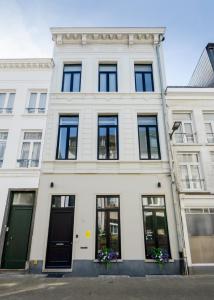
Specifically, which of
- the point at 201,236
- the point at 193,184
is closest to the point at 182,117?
the point at 193,184

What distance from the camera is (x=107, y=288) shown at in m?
5.86

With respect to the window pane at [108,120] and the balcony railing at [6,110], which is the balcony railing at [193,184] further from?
the balcony railing at [6,110]

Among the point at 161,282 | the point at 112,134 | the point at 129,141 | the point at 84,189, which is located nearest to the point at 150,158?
the point at 129,141

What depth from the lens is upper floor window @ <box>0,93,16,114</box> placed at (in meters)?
10.3

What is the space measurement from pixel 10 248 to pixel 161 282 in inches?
244

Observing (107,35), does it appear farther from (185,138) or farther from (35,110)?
(185,138)

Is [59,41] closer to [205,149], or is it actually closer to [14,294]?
[205,149]

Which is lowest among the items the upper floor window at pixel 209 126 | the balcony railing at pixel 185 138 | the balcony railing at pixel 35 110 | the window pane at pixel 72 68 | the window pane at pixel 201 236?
the window pane at pixel 201 236

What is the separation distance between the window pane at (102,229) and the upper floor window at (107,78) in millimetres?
6564

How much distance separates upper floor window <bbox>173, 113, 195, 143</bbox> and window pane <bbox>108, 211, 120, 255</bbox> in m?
4.82

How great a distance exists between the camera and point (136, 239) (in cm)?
782

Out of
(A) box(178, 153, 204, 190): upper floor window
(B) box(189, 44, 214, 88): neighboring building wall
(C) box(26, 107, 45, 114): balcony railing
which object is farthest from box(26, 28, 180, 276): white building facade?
(B) box(189, 44, 214, 88): neighboring building wall

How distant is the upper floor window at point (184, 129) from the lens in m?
9.81

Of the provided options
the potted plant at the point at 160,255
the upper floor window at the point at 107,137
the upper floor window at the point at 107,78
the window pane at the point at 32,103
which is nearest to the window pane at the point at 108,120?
the upper floor window at the point at 107,137
